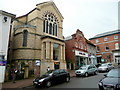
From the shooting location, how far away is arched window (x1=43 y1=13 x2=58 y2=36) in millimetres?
20864

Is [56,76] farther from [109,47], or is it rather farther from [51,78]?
[109,47]

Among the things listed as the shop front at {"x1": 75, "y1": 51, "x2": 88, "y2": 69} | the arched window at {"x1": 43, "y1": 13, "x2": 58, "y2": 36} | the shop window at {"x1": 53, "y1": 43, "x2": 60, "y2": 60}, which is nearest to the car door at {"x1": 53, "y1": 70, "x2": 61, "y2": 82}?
the shop window at {"x1": 53, "y1": 43, "x2": 60, "y2": 60}

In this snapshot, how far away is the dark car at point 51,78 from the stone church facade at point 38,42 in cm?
489

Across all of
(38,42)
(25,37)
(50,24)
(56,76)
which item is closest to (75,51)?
(50,24)

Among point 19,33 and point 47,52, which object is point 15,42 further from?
point 47,52

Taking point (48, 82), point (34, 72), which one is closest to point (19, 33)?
point (34, 72)

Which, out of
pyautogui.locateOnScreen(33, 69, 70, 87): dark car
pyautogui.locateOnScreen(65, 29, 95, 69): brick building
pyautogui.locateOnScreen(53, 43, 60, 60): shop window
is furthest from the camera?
pyautogui.locateOnScreen(65, 29, 95, 69): brick building

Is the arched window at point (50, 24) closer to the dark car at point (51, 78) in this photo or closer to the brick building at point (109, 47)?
the dark car at point (51, 78)

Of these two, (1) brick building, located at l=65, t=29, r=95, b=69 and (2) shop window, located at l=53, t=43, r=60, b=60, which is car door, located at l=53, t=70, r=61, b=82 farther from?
(1) brick building, located at l=65, t=29, r=95, b=69

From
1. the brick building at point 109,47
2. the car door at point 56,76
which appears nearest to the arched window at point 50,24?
the car door at point 56,76

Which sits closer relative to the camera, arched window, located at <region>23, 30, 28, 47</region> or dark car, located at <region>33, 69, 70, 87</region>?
dark car, located at <region>33, 69, 70, 87</region>

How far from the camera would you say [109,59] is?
125 feet

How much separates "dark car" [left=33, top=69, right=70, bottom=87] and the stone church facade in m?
4.89

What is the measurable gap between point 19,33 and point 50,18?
7.52 metres
